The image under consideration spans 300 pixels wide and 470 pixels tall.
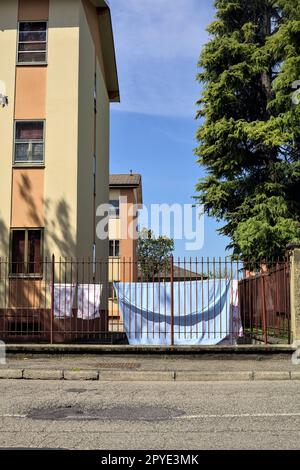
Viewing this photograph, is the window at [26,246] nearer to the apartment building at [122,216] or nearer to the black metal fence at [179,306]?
the black metal fence at [179,306]

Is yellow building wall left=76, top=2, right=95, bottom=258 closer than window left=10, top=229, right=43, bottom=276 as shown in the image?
No

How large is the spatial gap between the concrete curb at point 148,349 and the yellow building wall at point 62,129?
449 centimetres

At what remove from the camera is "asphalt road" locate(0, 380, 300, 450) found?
5.45 meters

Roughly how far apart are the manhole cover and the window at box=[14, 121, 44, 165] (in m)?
11.3

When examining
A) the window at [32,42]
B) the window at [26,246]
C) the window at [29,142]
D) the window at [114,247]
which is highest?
the window at [32,42]

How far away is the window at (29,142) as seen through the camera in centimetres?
1736

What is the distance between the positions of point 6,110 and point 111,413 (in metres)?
12.8

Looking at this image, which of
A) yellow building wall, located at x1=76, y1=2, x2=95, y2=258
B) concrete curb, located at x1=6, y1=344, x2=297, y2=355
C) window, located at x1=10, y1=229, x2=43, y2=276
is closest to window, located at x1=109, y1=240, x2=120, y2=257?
yellow building wall, located at x1=76, y1=2, x2=95, y2=258

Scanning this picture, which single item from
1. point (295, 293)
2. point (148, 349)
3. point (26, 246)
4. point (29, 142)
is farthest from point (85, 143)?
point (295, 293)

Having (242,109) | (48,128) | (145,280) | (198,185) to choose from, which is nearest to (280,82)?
(242,109)

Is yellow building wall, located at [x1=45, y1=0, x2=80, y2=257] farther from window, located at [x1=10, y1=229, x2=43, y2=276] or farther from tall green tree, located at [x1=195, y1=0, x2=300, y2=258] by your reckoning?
tall green tree, located at [x1=195, y1=0, x2=300, y2=258]

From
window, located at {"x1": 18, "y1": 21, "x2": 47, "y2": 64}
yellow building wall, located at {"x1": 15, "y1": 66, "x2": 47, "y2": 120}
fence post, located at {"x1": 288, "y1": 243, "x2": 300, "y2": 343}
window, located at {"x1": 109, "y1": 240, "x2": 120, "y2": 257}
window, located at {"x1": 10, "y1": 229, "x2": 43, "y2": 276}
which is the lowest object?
fence post, located at {"x1": 288, "y1": 243, "x2": 300, "y2": 343}

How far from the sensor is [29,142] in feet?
57.2

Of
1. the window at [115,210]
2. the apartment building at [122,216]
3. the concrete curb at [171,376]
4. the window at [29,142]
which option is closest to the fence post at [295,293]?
the concrete curb at [171,376]
